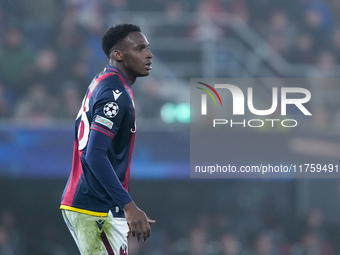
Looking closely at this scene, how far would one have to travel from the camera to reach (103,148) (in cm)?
412

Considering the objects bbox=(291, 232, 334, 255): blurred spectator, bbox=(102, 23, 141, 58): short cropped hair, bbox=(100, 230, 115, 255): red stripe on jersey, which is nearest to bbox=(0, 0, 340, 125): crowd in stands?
bbox=(291, 232, 334, 255): blurred spectator

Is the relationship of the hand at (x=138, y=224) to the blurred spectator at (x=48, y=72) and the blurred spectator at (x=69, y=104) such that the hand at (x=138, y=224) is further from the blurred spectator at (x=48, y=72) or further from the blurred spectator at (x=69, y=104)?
the blurred spectator at (x=48, y=72)

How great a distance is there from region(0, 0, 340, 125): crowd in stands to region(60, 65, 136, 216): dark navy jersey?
5.65 m

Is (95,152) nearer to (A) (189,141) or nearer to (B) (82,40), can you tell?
(A) (189,141)

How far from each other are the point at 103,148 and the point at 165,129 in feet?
20.1

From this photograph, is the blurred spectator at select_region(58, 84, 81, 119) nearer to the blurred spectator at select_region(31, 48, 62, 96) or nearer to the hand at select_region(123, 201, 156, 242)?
the blurred spectator at select_region(31, 48, 62, 96)

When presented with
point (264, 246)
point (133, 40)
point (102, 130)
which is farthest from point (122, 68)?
point (264, 246)

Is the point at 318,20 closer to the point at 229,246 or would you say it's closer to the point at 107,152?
the point at 229,246

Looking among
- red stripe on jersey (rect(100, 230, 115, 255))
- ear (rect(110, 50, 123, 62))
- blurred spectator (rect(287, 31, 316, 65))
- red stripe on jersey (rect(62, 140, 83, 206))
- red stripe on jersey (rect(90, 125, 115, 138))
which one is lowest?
red stripe on jersey (rect(100, 230, 115, 255))

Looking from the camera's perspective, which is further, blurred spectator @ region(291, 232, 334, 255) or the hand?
blurred spectator @ region(291, 232, 334, 255)

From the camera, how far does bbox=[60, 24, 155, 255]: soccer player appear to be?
13.5 ft

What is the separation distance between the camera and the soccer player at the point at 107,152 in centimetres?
413

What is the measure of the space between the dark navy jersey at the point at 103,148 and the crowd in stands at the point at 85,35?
5.65 m

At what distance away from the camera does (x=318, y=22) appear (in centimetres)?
1316
